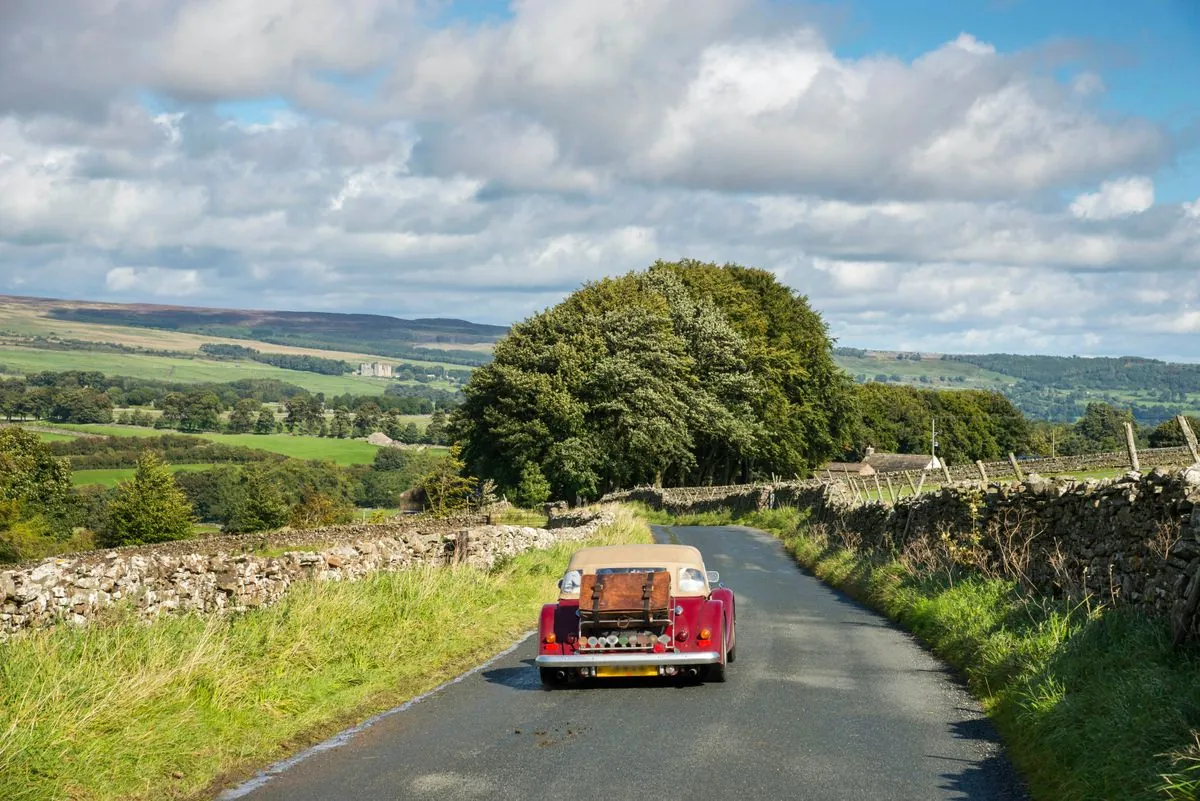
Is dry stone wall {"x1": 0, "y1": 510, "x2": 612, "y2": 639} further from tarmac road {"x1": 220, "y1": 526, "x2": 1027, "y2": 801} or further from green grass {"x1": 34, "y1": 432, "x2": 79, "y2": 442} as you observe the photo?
green grass {"x1": 34, "y1": 432, "x2": 79, "y2": 442}

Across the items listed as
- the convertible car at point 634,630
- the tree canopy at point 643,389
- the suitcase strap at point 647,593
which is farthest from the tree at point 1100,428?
the suitcase strap at point 647,593

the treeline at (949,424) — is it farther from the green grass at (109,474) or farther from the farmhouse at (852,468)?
the green grass at (109,474)

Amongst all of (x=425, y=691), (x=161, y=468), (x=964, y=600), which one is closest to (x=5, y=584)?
(x=425, y=691)

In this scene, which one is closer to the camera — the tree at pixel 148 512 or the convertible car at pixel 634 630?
the convertible car at pixel 634 630

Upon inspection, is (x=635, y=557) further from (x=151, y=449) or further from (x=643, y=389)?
(x=151, y=449)

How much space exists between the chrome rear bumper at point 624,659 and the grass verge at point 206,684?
1.41 meters

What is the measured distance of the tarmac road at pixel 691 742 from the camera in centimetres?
798

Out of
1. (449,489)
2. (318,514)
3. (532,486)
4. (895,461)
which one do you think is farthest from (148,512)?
(895,461)

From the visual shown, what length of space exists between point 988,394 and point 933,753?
149007 millimetres

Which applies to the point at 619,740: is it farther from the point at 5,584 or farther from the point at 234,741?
the point at 5,584

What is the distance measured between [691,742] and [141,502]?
77.0m

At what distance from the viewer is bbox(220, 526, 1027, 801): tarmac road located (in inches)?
A: 314

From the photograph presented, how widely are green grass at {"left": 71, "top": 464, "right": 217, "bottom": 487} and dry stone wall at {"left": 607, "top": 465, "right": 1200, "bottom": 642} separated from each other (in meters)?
107

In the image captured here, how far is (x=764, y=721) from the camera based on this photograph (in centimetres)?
1023
